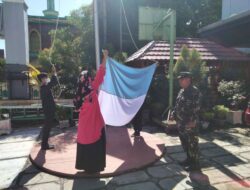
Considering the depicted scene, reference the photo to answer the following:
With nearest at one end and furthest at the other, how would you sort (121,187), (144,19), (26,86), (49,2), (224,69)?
(121,187)
(26,86)
(224,69)
(144,19)
(49,2)

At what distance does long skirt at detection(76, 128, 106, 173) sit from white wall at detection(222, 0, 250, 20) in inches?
508

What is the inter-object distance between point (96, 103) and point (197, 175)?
2.18 meters

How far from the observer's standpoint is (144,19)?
44.4 ft

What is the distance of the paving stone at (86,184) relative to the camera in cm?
403

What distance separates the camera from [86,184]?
412 centimetres

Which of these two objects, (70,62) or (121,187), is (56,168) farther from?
(70,62)

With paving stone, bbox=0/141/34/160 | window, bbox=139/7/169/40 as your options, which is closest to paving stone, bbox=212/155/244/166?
paving stone, bbox=0/141/34/160

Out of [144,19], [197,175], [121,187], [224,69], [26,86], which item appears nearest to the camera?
[121,187]

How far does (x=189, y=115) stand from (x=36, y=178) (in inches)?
116

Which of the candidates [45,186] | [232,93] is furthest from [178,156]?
[232,93]

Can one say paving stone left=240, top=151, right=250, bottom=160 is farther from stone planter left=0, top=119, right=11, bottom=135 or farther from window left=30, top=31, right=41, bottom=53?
window left=30, top=31, right=41, bottom=53

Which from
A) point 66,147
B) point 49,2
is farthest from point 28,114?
point 49,2

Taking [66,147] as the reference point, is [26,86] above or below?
above

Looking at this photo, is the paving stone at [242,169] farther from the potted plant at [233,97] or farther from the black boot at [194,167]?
the potted plant at [233,97]
